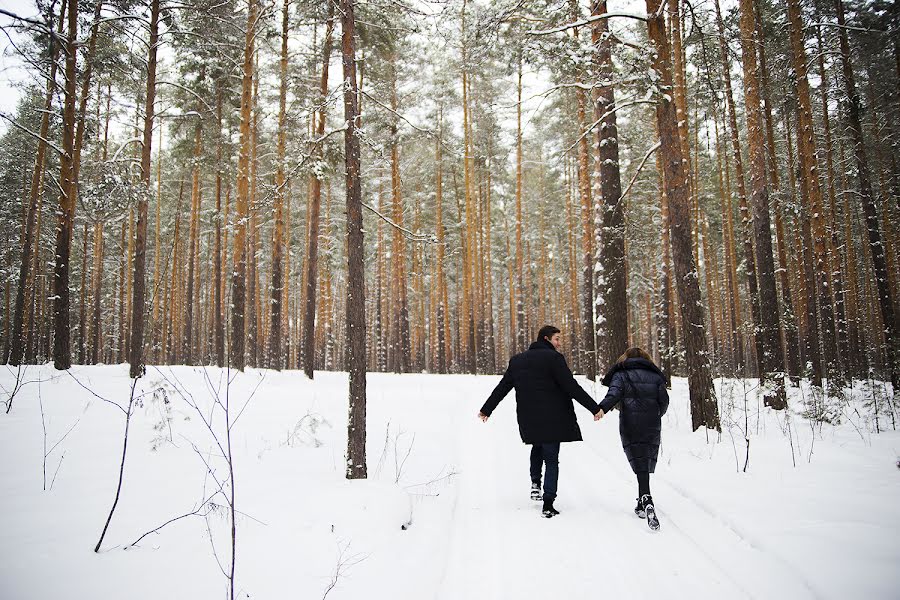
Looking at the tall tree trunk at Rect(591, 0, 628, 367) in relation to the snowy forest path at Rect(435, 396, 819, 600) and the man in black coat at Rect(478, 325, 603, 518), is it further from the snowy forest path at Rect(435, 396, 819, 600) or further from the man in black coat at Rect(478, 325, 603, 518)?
the man in black coat at Rect(478, 325, 603, 518)

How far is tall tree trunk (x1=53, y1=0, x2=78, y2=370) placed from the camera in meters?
10.8

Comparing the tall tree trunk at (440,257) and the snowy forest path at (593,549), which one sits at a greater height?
the tall tree trunk at (440,257)

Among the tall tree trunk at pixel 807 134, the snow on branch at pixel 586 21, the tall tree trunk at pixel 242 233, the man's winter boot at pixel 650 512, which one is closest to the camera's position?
the man's winter boot at pixel 650 512

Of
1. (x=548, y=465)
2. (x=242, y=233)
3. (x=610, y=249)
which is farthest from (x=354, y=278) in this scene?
(x=242, y=233)

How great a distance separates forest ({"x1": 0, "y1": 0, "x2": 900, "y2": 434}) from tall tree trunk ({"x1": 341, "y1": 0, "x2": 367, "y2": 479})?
0.04 m

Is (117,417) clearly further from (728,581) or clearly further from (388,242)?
(388,242)

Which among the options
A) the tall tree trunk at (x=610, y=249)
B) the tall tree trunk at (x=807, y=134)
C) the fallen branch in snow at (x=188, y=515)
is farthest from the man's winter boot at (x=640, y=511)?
the tall tree trunk at (x=807, y=134)

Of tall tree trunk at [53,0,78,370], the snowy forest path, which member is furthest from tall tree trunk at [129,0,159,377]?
the snowy forest path

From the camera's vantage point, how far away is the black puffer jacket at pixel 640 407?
15.0 ft

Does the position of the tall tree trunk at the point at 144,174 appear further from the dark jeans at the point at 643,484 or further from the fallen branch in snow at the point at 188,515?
the dark jeans at the point at 643,484

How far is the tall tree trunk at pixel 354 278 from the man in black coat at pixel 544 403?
175 cm

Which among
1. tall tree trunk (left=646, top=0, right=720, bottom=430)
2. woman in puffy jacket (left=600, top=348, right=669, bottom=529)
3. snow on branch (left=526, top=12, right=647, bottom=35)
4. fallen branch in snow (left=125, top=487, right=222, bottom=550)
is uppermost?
snow on branch (left=526, top=12, right=647, bottom=35)

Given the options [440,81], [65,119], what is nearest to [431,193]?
[440,81]

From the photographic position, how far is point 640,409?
15.4 ft
